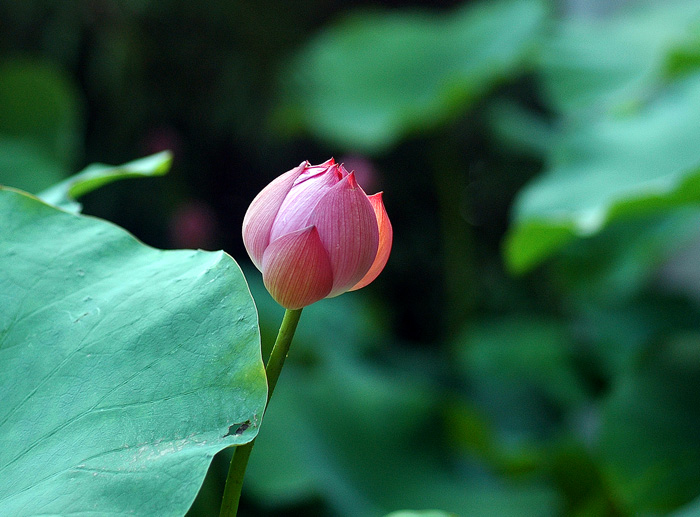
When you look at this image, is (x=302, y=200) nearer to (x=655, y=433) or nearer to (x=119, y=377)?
(x=119, y=377)

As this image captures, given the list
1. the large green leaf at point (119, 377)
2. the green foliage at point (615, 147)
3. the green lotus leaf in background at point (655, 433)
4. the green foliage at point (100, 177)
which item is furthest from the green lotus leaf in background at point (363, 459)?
the large green leaf at point (119, 377)

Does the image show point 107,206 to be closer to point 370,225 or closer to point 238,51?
point 238,51

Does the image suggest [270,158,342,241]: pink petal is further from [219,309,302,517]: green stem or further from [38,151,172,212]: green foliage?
[38,151,172,212]: green foliage

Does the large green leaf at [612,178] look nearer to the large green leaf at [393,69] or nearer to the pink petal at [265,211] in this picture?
the pink petal at [265,211]

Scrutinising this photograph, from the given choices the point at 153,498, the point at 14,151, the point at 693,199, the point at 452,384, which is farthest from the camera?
the point at 452,384

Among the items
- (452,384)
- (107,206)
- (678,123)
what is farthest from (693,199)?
(107,206)

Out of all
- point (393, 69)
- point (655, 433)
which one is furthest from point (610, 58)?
point (655, 433)

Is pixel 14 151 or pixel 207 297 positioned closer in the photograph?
pixel 207 297

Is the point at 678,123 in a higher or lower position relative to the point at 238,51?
higher
